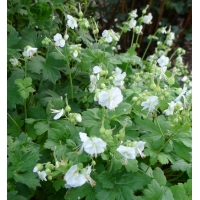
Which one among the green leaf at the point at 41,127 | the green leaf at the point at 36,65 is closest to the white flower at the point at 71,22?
the green leaf at the point at 36,65

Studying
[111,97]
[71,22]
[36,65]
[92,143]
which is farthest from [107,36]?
[92,143]

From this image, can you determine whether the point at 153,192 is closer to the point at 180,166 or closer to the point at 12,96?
the point at 180,166

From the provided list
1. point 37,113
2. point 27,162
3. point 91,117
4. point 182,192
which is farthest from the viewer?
point 37,113

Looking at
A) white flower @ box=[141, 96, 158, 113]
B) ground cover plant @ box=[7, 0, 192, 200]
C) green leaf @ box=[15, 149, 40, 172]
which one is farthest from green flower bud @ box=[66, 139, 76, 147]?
white flower @ box=[141, 96, 158, 113]

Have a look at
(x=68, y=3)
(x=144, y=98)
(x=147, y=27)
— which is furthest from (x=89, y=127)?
(x=147, y=27)

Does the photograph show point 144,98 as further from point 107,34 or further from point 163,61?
point 163,61

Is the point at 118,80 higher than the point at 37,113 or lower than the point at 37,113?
higher

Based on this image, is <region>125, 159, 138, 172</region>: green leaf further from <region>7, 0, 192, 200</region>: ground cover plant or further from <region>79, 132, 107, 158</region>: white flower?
<region>79, 132, 107, 158</region>: white flower

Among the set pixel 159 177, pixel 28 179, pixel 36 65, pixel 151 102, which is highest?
pixel 151 102
